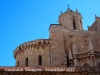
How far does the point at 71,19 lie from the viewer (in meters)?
47.4

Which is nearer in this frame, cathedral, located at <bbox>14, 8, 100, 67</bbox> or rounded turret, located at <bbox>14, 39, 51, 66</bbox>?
cathedral, located at <bbox>14, 8, 100, 67</bbox>

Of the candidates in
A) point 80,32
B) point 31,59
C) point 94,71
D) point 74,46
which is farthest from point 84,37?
point 94,71

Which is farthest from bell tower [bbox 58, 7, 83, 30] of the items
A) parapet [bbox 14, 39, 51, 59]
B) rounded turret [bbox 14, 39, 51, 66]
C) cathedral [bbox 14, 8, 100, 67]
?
rounded turret [bbox 14, 39, 51, 66]

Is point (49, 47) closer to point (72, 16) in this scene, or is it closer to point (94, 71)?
point (72, 16)

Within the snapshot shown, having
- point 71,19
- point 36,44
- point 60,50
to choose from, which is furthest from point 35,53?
point 71,19

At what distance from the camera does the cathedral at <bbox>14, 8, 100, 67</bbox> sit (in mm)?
35531

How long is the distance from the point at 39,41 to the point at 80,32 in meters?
8.60

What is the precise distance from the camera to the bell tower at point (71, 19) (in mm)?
46797

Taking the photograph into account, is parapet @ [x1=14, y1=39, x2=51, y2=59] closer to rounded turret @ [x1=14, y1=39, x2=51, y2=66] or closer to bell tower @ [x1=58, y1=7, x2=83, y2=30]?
rounded turret @ [x1=14, y1=39, x2=51, y2=66]

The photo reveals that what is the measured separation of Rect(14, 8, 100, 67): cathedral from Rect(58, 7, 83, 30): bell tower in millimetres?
5270

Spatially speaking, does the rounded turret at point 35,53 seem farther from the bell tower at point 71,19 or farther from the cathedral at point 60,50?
the bell tower at point 71,19

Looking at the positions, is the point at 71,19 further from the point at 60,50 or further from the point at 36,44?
the point at 36,44

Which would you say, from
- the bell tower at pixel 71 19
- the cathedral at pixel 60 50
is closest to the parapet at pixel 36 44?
the cathedral at pixel 60 50

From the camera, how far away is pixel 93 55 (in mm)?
34594
